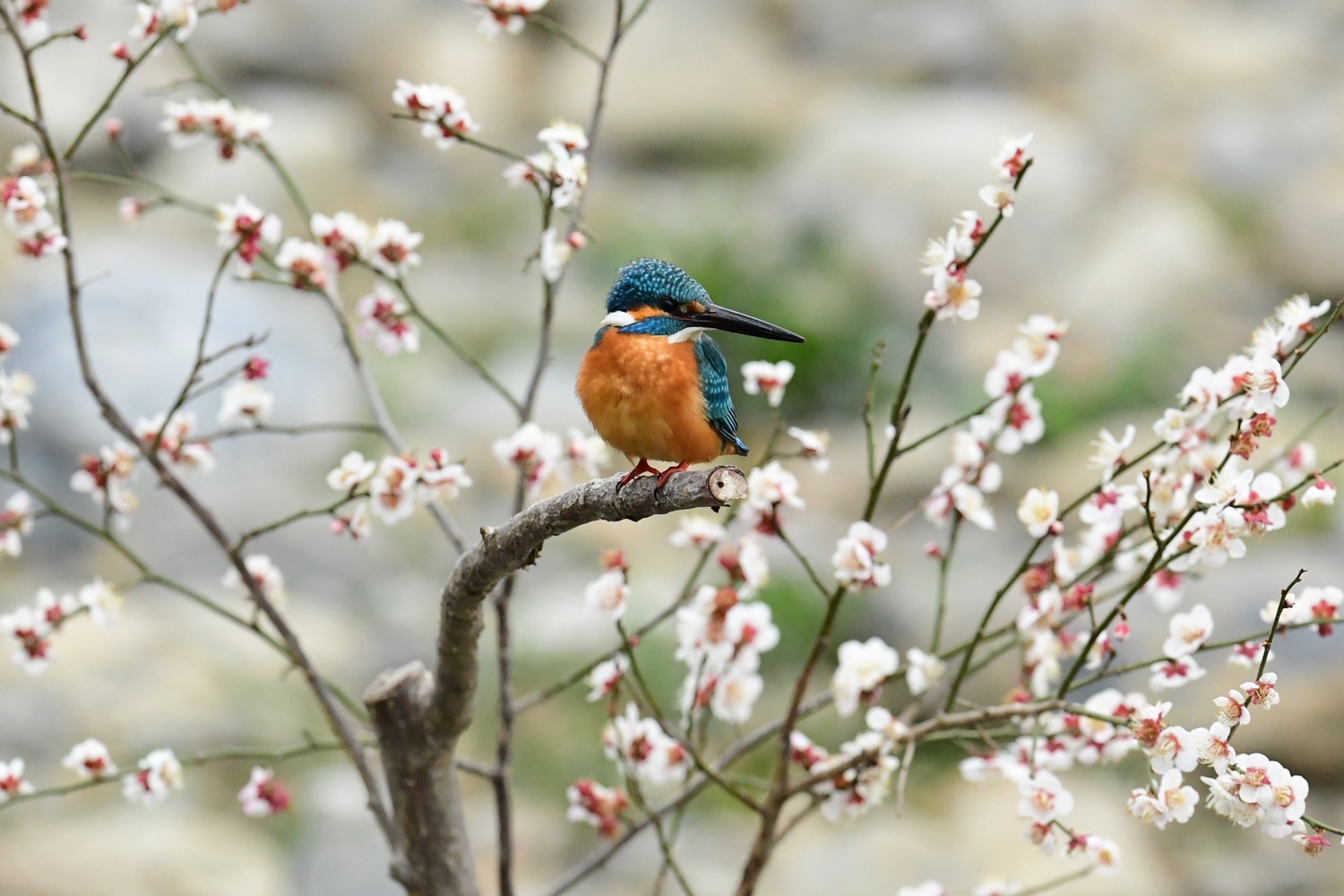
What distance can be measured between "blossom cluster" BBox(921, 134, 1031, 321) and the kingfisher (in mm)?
209

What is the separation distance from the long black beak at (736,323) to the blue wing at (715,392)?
0.17ft

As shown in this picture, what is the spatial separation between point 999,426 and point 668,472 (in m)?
0.52

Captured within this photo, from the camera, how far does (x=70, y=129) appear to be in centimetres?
646

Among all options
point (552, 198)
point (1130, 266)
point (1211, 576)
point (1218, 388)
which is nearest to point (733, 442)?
point (552, 198)

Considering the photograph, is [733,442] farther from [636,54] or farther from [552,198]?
[636,54]

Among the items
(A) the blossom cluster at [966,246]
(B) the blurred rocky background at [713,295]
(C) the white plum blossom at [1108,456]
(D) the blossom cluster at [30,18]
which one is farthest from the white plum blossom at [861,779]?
(B) the blurred rocky background at [713,295]

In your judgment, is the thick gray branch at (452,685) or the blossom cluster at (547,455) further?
the blossom cluster at (547,455)

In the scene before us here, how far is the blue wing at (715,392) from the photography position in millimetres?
A: 1389

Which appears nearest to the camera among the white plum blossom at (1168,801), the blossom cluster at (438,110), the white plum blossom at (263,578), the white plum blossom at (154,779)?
the white plum blossom at (1168,801)

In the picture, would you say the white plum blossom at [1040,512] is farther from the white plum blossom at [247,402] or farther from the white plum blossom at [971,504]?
the white plum blossom at [247,402]

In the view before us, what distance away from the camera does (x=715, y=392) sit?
4.58 ft

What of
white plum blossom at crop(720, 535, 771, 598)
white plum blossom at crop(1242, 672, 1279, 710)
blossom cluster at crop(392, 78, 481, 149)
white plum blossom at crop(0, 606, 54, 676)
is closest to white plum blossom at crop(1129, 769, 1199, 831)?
white plum blossom at crop(1242, 672, 1279, 710)

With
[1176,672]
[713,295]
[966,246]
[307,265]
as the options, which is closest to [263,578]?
[307,265]

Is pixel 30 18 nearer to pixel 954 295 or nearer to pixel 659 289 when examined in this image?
pixel 659 289
